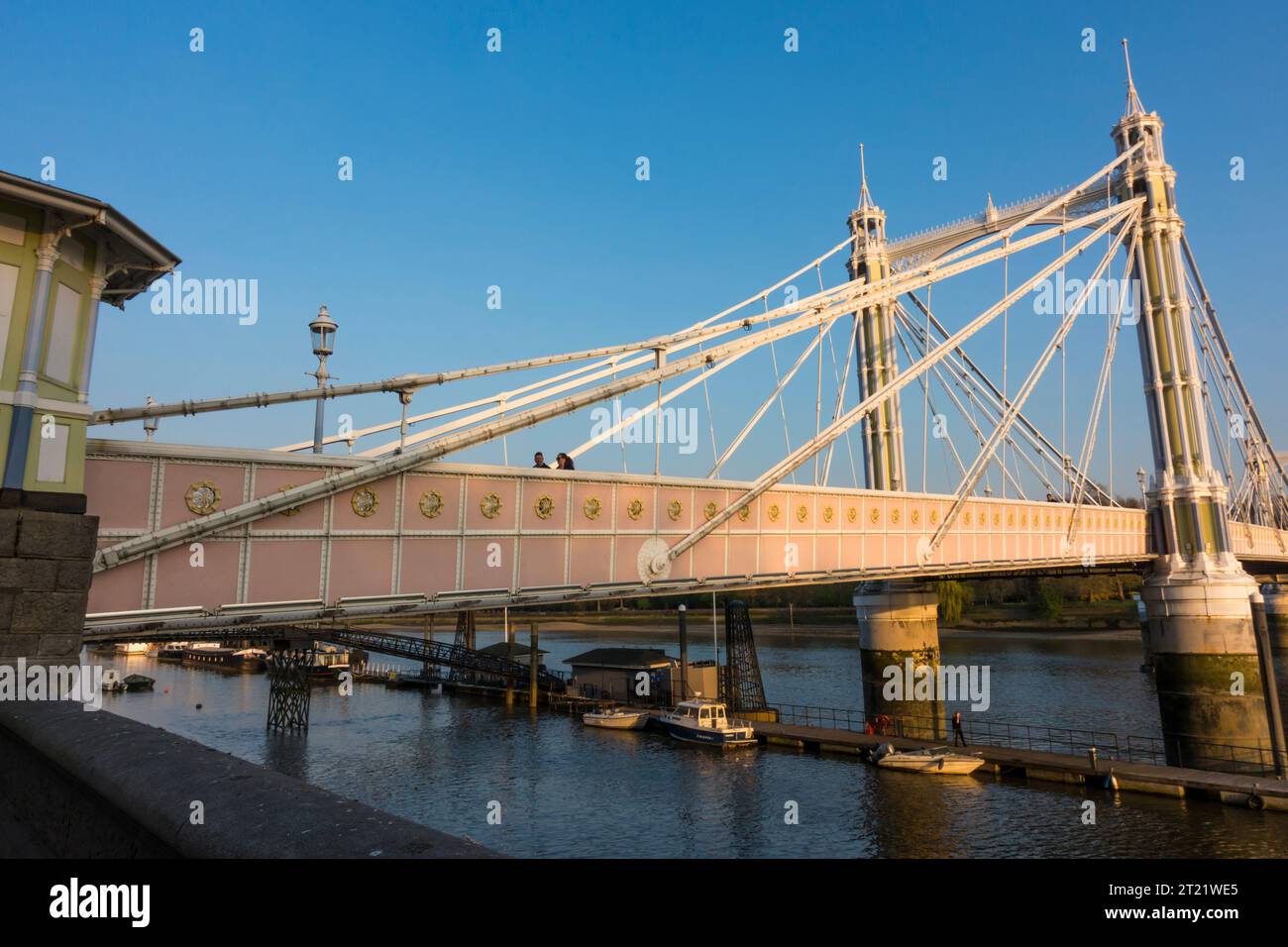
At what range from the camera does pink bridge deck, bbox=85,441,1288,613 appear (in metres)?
12.5

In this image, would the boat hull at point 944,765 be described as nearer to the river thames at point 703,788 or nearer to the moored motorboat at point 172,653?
the river thames at point 703,788

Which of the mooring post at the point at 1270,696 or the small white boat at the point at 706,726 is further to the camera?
the small white boat at the point at 706,726

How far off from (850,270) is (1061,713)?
90.8 feet

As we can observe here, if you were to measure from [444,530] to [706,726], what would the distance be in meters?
28.4

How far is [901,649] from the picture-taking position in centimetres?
3681

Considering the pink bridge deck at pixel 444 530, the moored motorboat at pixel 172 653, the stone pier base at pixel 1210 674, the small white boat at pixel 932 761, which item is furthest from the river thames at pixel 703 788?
the moored motorboat at pixel 172 653

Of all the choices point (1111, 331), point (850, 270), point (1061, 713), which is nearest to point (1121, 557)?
point (1111, 331)

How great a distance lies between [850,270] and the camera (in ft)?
136

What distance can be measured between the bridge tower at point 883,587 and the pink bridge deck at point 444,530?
9.54 m

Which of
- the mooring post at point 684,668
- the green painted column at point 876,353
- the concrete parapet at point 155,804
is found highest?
the green painted column at point 876,353

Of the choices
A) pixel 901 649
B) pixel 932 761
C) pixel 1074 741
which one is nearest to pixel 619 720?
pixel 901 649

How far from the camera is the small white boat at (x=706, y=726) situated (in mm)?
40062

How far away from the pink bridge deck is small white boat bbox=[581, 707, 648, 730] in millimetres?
23271
